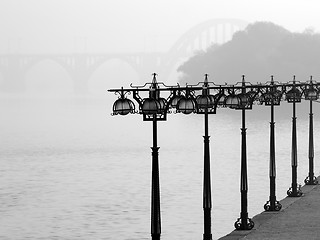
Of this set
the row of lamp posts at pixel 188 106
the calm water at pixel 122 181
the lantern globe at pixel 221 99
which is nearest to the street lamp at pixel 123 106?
the row of lamp posts at pixel 188 106

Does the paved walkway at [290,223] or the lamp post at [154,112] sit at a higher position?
the lamp post at [154,112]

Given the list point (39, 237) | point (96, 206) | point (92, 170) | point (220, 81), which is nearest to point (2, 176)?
point (92, 170)

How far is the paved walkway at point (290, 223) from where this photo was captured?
72.9ft

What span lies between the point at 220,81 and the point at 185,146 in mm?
79938

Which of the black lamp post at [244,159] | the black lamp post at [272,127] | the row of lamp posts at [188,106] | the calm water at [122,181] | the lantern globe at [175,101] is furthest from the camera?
the calm water at [122,181]

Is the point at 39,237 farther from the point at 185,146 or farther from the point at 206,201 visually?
the point at 185,146

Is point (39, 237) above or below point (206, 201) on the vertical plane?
below

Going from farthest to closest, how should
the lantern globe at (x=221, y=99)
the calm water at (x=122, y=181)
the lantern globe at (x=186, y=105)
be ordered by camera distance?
1. the calm water at (x=122, y=181)
2. the lantern globe at (x=221, y=99)
3. the lantern globe at (x=186, y=105)

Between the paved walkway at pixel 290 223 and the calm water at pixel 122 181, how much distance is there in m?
2.09

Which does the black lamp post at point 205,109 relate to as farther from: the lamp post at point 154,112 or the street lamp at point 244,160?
the street lamp at point 244,160

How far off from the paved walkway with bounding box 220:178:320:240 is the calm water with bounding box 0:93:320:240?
6.87 ft

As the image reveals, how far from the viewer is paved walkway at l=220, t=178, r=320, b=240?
A: 875 inches

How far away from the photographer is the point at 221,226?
28.7 meters

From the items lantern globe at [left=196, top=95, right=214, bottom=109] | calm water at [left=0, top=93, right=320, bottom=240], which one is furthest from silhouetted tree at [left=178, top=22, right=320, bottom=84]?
lantern globe at [left=196, top=95, right=214, bottom=109]
